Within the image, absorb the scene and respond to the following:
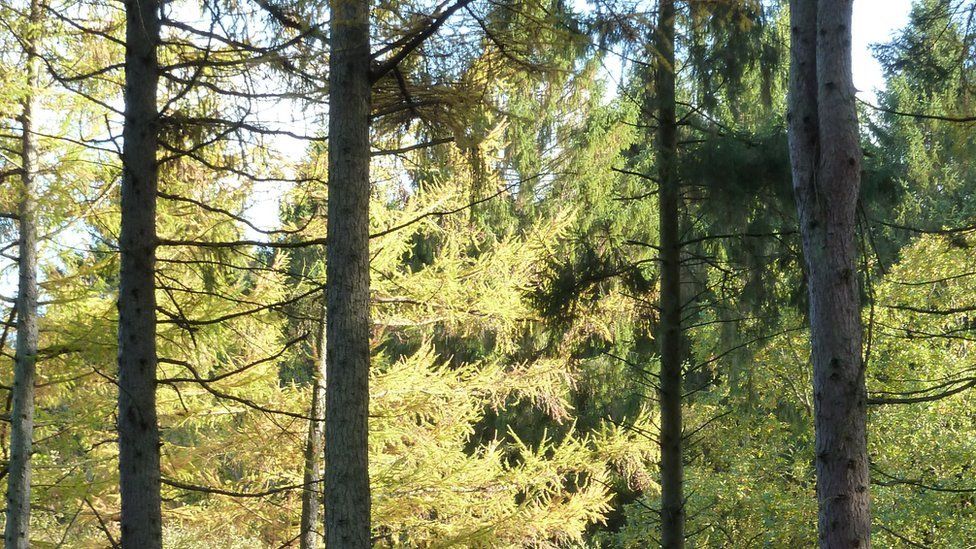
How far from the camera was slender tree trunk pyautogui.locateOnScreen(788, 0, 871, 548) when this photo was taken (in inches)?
170

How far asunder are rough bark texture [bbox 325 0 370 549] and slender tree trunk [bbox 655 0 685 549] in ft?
9.30

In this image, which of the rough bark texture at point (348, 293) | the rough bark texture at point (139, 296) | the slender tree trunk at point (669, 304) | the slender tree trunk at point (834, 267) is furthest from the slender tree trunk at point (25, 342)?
the slender tree trunk at point (834, 267)

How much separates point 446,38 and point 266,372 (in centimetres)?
513

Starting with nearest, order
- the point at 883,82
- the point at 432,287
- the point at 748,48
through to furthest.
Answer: the point at 748,48, the point at 432,287, the point at 883,82

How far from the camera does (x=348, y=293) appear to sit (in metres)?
4.51

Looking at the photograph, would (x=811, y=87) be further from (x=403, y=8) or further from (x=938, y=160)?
(x=938, y=160)

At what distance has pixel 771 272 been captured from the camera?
7.17 metres

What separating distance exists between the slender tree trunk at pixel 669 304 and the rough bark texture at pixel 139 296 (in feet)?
12.1

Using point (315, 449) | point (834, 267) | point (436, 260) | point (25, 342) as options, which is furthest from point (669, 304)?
point (25, 342)

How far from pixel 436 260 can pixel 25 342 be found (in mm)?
4438

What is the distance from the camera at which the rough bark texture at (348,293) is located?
4.42 m

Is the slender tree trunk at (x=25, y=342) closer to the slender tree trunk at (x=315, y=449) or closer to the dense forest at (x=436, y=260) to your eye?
the dense forest at (x=436, y=260)

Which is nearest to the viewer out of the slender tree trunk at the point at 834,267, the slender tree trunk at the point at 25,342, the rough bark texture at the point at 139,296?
the slender tree trunk at the point at 834,267

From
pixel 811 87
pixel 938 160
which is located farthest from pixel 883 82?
pixel 811 87
